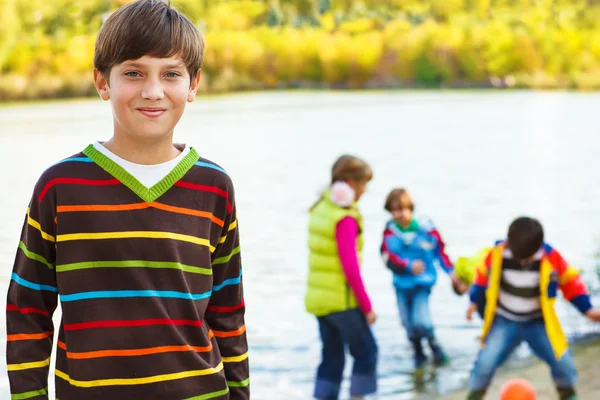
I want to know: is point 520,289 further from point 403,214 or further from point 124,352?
point 124,352

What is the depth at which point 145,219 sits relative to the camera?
1859 mm

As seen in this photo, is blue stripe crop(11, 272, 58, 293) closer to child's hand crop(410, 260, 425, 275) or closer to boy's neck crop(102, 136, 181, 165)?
boy's neck crop(102, 136, 181, 165)

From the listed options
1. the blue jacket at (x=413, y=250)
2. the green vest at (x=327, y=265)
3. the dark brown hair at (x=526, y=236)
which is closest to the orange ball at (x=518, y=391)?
the dark brown hair at (x=526, y=236)

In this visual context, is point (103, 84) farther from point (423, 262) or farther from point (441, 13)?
Result: point (441, 13)

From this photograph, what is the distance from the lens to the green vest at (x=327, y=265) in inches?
194

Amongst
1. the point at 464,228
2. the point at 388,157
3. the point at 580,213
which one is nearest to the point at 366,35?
the point at 388,157

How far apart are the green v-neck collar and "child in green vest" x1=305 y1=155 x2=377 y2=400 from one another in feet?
9.71

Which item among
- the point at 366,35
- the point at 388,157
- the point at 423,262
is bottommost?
the point at 423,262

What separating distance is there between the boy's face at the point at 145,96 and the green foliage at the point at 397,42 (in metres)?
32.7

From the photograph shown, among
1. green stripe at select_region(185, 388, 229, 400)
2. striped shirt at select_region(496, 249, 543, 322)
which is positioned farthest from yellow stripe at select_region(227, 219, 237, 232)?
striped shirt at select_region(496, 249, 543, 322)

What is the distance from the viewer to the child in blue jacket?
19.5 feet

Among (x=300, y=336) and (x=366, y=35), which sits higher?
(x=366, y=35)

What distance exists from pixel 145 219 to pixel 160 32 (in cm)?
A: 35

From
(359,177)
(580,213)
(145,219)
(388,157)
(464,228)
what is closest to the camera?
(145,219)
